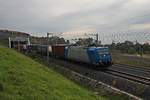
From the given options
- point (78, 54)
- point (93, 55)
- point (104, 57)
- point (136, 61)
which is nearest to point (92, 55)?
point (93, 55)

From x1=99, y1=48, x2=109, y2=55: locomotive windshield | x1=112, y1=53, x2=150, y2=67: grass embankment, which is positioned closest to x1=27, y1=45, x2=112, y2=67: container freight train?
x1=99, y1=48, x2=109, y2=55: locomotive windshield

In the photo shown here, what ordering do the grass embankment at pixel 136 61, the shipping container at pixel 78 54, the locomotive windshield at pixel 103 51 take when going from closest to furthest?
the locomotive windshield at pixel 103 51, the shipping container at pixel 78 54, the grass embankment at pixel 136 61

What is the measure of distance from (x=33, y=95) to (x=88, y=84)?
449 inches

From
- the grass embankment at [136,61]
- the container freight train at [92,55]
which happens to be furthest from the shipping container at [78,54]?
the grass embankment at [136,61]

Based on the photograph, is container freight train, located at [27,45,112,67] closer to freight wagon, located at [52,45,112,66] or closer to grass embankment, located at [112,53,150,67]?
freight wagon, located at [52,45,112,66]

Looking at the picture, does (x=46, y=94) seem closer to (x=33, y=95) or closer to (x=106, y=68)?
(x=33, y=95)

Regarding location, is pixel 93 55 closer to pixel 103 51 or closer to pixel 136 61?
pixel 103 51

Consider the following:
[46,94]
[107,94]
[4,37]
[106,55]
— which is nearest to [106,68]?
[106,55]

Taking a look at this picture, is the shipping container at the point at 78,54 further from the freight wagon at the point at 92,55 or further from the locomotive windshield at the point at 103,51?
the locomotive windshield at the point at 103,51

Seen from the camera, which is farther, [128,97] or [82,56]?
[82,56]

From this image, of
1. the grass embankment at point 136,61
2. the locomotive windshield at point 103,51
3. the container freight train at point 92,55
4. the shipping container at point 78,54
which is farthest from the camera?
the grass embankment at point 136,61

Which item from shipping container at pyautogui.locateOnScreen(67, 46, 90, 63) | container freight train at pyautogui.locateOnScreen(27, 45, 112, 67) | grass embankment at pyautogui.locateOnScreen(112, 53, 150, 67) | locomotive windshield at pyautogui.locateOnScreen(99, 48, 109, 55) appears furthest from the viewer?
grass embankment at pyautogui.locateOnScreen(112, 53, 150, 67)

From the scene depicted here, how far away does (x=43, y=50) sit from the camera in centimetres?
5769

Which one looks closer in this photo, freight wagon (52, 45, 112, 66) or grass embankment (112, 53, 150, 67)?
freight wagon (52, 45, 112, 66)
